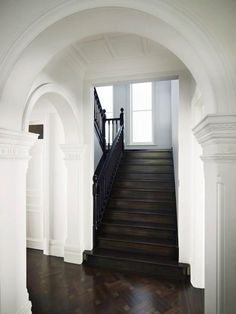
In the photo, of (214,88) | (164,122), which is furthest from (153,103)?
(214,88)

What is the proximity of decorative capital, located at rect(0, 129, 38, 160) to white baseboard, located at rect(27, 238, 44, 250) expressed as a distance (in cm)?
263

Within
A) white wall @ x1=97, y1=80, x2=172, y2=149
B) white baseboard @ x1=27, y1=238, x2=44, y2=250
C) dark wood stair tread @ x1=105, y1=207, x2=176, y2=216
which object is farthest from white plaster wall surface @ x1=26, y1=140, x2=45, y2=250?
white wall @ x1=97, y1=80, x2=172, y2=149

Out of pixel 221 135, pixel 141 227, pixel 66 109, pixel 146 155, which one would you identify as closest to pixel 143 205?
pixel 141 227

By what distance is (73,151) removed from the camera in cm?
354

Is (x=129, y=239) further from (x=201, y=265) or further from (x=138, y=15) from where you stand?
(x=138, y=15)

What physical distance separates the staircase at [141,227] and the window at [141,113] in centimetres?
192

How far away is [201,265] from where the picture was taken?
109 inches

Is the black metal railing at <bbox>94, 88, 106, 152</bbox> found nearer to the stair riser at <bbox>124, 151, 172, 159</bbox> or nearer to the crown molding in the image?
the stair riser at <bbox>124, 151, 172, 159</bbox>

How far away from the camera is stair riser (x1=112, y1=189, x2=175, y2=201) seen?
14.4ft

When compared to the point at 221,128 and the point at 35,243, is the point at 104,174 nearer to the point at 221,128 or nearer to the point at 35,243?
the point at 35,243

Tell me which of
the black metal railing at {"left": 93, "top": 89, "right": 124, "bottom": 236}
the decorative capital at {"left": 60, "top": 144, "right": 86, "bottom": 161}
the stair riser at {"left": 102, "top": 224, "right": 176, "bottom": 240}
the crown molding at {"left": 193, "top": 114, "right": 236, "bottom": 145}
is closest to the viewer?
the crown molding at {"left": 193, "top": 114, "right": 236, "bottom": 145}

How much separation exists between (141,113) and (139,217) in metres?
4.08

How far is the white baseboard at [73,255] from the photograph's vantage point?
3529 mm

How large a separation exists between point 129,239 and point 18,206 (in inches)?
86.6
